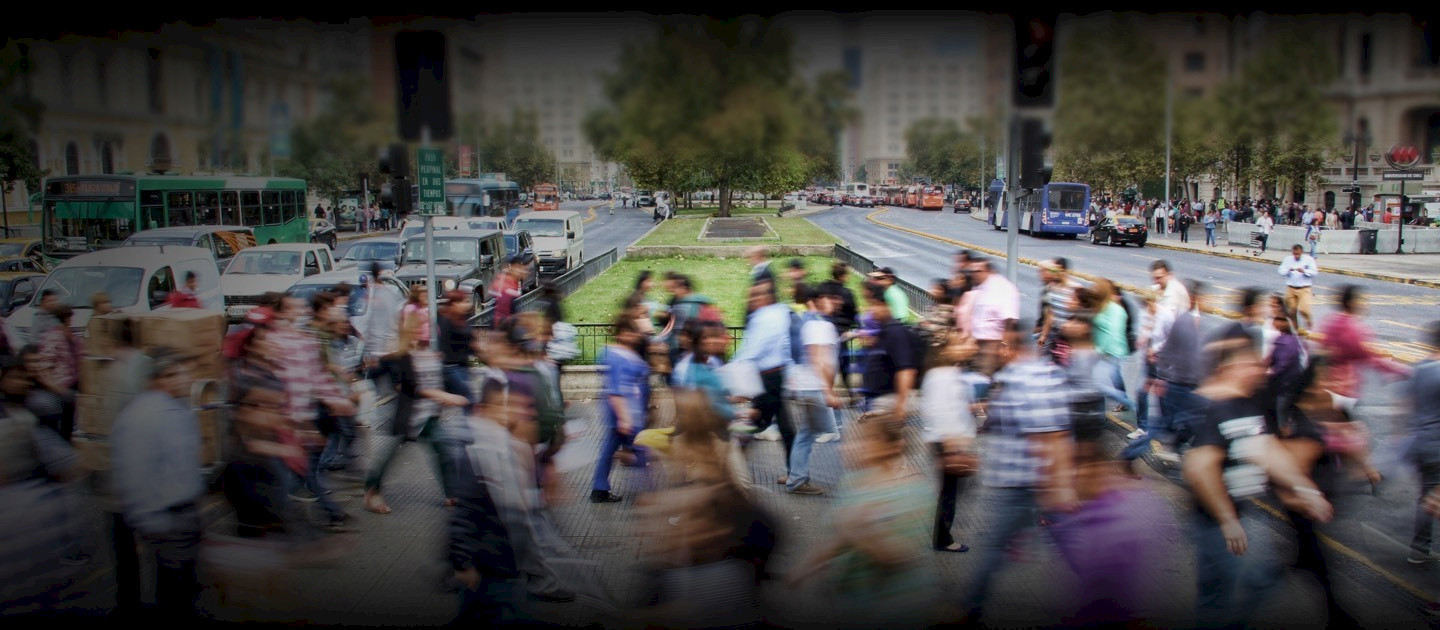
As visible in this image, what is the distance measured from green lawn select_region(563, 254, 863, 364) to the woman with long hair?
4.06 meters

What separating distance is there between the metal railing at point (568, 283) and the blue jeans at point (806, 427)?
2495 millimetres

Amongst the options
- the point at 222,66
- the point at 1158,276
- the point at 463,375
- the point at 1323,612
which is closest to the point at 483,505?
the point at 463,375

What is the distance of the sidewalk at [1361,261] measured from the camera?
2488 centimetres

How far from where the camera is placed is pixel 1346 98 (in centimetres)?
2303

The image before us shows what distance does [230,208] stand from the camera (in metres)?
21.7

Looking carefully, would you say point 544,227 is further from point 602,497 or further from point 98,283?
point 602,497

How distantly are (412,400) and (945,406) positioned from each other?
3.56m

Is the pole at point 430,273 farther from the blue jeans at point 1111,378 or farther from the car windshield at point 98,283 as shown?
the blue jeans at point 1111,378

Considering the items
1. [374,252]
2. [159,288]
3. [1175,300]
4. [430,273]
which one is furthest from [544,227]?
[1175,300]

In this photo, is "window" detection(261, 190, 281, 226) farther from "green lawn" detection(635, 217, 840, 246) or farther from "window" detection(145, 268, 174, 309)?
"green lawn" detection(635, 217, 840, 246)

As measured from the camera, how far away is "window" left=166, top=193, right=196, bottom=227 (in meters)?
20.4

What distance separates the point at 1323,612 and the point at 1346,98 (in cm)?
2157

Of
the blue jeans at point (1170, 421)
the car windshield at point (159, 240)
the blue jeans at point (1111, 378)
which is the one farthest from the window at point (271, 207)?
the blue jeans at point (1170, 421)

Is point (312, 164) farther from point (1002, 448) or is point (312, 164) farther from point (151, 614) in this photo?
point (1002, 448)
